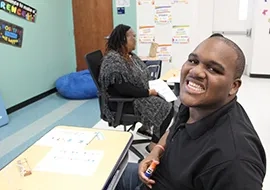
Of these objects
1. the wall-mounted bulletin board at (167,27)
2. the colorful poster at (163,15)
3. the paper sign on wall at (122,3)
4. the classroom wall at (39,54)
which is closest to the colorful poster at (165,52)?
the wall-mounted bulletin board at (167,27)

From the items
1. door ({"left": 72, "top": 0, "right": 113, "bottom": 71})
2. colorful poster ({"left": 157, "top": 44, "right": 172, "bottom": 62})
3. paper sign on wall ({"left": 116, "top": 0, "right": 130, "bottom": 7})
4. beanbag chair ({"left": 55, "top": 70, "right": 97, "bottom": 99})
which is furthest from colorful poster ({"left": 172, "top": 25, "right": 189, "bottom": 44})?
beanbag chair ({"left": 55, "top": 70, "right": 97, "bottom": 99})

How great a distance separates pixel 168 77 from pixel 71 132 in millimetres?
1690

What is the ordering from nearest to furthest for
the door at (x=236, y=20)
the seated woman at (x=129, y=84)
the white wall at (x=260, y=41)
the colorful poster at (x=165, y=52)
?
the seated woman at (x=129, y=84)
the colorful poster at (x=165, y=52)
the white wall at (x=260, y=41)
the door at (x=236, y=20)

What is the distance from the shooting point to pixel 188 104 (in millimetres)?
1083

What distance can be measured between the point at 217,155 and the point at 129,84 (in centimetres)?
150

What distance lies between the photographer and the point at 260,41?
5309mm

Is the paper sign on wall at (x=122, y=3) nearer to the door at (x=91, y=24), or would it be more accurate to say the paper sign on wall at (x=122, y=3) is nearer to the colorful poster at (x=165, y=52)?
the door at (x=91, y=24)

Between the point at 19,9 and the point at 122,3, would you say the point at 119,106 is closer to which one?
the point at 19,9

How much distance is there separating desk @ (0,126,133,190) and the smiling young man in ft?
0.76

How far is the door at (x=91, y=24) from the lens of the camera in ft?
15.7

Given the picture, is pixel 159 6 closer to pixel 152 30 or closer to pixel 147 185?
pixel 152 30

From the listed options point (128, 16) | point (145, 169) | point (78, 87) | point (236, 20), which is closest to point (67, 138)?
point (145, 169)

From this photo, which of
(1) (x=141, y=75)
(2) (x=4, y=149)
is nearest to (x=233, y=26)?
(1) (x=141, y=75)

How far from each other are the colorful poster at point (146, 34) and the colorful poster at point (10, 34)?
1.77 meters
